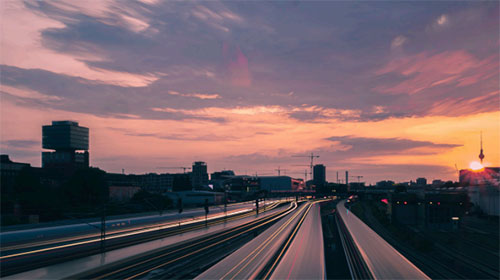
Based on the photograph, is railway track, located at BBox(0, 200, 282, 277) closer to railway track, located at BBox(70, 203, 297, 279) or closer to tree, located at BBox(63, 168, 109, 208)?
railway track, located at BBox(70, 203, 297, 279)

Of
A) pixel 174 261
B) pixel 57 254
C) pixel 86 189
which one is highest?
pixel 86 189

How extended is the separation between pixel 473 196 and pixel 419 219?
60509 mm

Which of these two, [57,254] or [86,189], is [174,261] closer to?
[57,254]

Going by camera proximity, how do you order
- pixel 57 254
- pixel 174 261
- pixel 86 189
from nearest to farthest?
pixel 57 254, pixel 174 261, pixel 86 189

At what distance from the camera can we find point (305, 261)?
189 feet

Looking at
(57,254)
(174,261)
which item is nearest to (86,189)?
(57,254)

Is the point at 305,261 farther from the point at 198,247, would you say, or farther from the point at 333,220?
the point at 333,220

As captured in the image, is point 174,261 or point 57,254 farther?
point 174,261

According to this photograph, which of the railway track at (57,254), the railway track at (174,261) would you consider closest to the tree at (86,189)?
the railway track at (57,254)

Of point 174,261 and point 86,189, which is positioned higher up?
point 86,189

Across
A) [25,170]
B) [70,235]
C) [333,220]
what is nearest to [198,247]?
[70,235]

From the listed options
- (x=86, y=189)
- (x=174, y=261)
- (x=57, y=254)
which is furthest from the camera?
(x=86, y=189)

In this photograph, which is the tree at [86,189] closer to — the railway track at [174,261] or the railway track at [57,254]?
the railway track at [57,254]

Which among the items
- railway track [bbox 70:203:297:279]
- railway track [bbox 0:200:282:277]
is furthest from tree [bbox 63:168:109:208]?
railway track [bbox 70:203:297:279]
